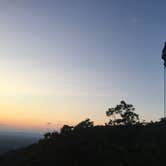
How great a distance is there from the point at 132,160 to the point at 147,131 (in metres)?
9.37

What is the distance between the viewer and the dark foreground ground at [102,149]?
53.5m

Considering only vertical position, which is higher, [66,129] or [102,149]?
[66,129]

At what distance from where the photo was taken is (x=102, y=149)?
5656 cm

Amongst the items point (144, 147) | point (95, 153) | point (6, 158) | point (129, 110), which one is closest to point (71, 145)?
point (95, 153)

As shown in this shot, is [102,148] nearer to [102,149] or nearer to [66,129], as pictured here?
[102,149]

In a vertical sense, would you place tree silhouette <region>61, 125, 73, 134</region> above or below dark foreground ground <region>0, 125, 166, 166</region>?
above

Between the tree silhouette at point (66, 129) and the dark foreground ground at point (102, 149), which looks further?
the tree silhouette at point (66, 129)

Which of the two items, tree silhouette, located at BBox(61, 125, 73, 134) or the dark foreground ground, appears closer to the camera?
the dark foreground ground

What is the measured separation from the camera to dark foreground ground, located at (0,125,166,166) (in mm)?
53500

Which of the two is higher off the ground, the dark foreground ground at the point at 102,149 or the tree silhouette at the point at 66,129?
the tree silhouette at the point at 66,129

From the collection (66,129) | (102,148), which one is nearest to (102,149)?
(102,148)

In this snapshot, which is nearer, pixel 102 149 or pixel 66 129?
pixel 102 149

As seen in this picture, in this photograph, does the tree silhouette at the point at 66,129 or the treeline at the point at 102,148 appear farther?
the tree silhouette at the point at 66,129

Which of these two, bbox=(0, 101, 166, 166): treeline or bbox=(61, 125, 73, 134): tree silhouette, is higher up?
bbox=(61, 125, 73, 134): tree silhouette
